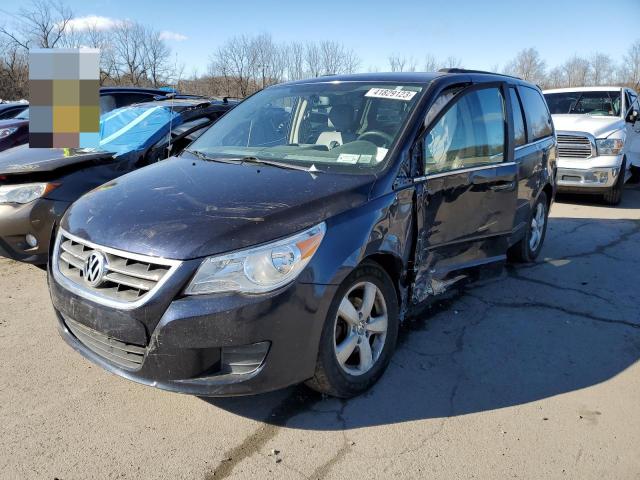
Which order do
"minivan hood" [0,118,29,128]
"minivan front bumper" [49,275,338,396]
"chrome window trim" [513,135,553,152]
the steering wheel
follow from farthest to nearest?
"minivan hood" [0,118,29,128], "chrome window trim" [513,135,553,152], the steering wheel, "minivan front bumper" [49,275,338,396]

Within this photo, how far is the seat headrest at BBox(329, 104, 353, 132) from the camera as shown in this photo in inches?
136

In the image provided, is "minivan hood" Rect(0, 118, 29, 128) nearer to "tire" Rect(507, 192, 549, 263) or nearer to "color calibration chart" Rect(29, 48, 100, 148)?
"color calibration chart" Rect(29, 48, 100, 148)

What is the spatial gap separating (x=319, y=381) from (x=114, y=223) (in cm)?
131

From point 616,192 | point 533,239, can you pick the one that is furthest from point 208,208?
point 616,192

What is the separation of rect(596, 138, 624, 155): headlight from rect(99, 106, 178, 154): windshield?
6.75 metres

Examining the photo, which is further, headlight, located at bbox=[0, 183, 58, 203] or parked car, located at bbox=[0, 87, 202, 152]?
parked car, located at bbox=[0, 87, 202, 152]

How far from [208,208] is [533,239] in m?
3.97

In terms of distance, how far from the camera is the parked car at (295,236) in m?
2.31

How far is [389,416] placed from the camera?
8.99 feet

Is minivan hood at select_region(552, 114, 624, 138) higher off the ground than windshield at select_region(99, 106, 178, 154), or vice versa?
minivan hood at select_region(552, 114, 624, 138)

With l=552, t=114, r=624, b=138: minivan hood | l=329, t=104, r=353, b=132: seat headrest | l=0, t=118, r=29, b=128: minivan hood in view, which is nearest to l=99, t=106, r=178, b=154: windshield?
l=329, t=104, r=353, b=132: seat headrest

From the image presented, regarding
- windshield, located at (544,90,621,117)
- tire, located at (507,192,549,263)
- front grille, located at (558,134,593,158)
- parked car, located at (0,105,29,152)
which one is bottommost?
tire, located at (507,192,549,263)

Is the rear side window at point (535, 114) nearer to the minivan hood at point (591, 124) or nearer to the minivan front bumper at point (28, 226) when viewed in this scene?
the minivan hood at point (591, 124)

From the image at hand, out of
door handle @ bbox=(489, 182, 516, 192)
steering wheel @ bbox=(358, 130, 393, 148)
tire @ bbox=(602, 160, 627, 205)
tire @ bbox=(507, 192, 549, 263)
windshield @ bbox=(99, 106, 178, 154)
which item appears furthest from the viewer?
tire @ bbox=(602, 160, 627, 205)
